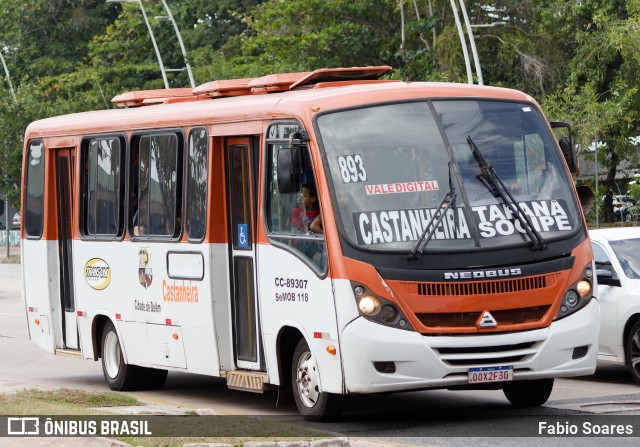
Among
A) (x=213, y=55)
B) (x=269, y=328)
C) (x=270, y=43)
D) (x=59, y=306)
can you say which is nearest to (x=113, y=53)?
(x=213, y=55)

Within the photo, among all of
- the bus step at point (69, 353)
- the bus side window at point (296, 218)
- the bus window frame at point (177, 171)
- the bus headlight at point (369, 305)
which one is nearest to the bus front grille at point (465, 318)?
the bus headlight at point (369, 305)

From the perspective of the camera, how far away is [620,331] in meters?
14.3

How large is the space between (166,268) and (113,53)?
49.8 meters

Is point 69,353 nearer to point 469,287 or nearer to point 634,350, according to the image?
point 634,350

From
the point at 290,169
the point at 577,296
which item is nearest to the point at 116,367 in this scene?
the point at 290,169

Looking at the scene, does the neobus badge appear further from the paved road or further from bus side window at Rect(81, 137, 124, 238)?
the paved road

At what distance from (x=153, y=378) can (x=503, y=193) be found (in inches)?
220

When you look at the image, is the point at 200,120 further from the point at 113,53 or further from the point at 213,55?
the point at 113,53

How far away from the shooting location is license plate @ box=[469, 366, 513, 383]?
36.2 feet

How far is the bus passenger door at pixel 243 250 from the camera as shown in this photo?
12.8 m

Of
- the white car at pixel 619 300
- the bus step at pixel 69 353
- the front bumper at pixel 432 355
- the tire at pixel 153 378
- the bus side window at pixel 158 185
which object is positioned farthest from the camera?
the bus step at pixel 69 353

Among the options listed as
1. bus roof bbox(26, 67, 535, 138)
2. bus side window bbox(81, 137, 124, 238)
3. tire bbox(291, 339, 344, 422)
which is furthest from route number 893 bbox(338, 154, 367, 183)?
bus side window bbox(81, 137, 124, 238)

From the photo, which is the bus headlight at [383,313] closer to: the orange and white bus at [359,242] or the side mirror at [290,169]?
the orange and white bus at [359,242]

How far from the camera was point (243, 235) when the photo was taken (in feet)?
42.6
